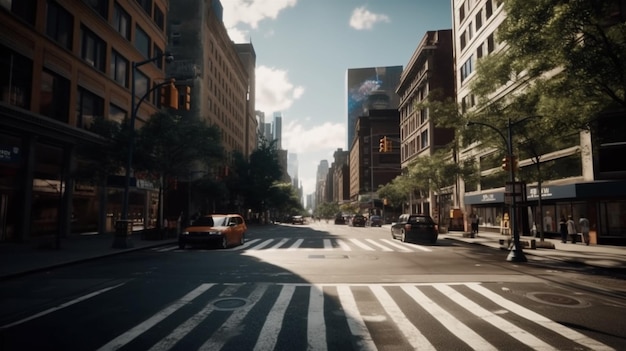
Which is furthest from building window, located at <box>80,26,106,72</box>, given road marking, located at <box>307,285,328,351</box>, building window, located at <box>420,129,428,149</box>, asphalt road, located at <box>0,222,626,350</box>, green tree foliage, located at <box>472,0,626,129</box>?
building window, located at <box>420,129,428,149</box>

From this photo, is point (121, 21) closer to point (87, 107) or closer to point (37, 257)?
point (87, 107)

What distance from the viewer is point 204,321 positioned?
5.98 m

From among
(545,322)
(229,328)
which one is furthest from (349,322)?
(545,322)

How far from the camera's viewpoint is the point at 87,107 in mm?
25266

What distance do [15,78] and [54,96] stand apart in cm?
297

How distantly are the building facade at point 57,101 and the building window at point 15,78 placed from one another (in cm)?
5

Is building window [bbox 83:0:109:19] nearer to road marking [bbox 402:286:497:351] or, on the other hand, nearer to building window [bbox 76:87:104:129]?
building window [bbox 76:87:104:129]

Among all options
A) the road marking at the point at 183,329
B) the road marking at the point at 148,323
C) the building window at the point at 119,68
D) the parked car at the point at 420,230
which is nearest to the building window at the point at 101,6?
the building window at the point at 119,68

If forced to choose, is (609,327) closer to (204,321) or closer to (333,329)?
(333,329)

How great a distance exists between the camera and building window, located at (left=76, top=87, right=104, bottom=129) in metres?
24.3

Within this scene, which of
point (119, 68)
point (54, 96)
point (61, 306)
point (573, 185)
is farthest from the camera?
point (119, 68)

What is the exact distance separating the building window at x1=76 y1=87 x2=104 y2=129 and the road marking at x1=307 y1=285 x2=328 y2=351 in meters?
22.9

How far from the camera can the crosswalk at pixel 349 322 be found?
4977 millimetres

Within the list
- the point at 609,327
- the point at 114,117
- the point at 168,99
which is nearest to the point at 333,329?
the point at 609,327
